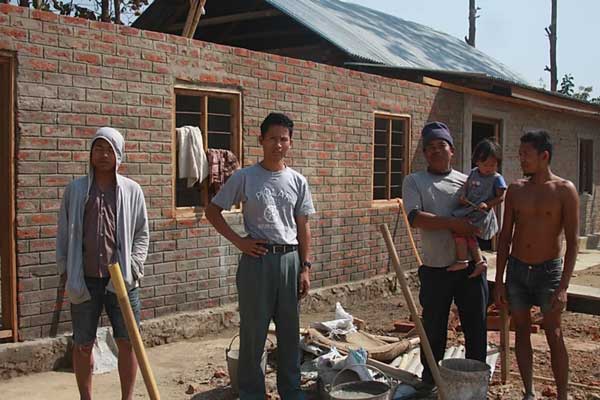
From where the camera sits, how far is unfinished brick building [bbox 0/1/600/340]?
518 centimetres

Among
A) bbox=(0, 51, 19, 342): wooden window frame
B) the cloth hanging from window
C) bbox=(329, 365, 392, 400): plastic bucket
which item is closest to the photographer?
bbox=(329, 365, 392, 400): plastic bucket

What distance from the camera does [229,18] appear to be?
36.4 feet

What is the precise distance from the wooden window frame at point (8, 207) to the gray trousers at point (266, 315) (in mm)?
2123

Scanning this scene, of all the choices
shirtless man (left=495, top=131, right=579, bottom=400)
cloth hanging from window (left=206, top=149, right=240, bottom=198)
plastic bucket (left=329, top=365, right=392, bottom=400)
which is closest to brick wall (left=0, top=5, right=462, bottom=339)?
cloth hanging from window (left=206, top=149, right=240, bottom=198)

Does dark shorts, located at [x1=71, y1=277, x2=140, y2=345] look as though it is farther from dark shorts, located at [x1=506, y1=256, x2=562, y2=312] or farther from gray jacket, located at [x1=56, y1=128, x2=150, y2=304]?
dark shorts, located at [x1=506, y1=256, x2=562, y2=312]

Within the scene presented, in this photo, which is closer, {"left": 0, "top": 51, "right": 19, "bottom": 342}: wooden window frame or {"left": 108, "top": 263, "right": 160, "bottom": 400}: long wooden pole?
{"left": 108, "top": 263, "right": 160, "bottom": 400}: long wooden pole

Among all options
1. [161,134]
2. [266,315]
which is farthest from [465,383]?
[161,134]

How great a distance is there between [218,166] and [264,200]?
2.62 metres

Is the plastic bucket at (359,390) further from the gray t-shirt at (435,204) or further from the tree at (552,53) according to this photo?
the tree at (552,53)

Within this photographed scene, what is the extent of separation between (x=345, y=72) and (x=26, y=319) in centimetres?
484

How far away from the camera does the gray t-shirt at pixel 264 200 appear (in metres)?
4.07

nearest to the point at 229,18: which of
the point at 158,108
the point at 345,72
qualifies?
the point at 345,72

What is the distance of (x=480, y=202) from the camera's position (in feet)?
14.9

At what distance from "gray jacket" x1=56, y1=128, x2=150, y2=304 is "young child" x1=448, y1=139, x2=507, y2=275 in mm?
2046
